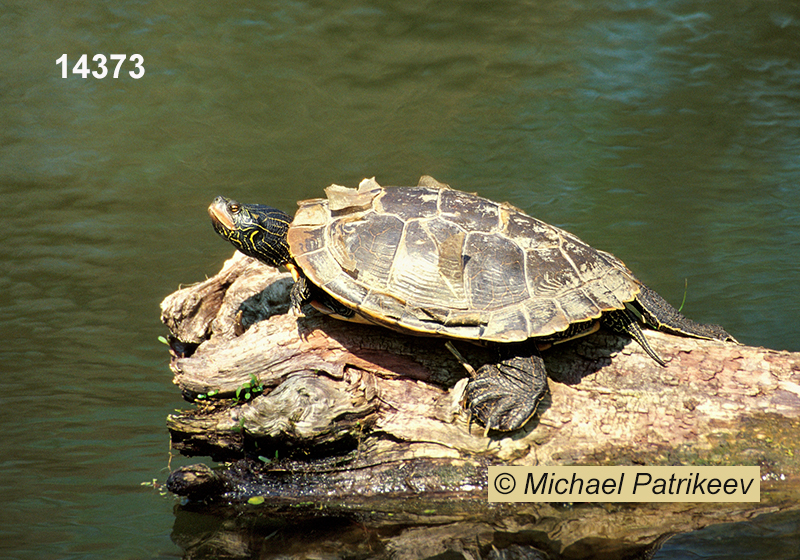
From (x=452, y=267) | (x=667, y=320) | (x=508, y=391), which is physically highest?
(x=452, y=267)

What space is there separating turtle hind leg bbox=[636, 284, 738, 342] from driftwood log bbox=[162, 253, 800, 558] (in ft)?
0.40

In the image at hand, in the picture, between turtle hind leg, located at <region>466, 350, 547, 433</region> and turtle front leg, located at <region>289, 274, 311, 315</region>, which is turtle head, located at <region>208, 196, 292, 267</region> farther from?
turtle hind leg, located at <region>466, 350, 547, 433</region>

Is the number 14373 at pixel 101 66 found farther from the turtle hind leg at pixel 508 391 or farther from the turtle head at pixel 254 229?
the turtle hind leg at pixel 508 391

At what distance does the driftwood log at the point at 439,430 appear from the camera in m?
3.69

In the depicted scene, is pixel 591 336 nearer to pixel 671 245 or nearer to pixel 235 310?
pixel 235 310

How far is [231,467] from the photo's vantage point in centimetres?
402

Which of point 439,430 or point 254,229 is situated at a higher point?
point 254,229

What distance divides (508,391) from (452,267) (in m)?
0.73

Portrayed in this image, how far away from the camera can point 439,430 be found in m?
3.83
